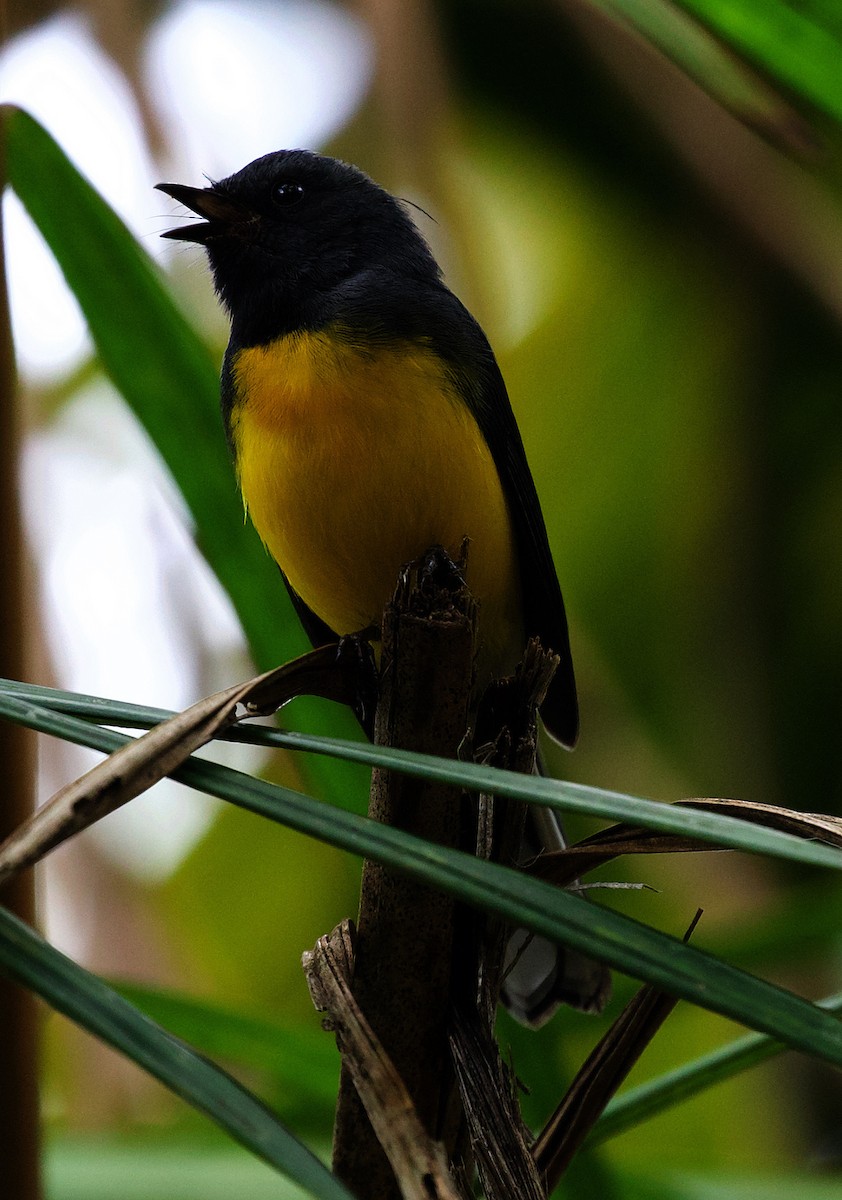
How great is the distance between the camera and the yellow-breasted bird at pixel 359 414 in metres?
2.35

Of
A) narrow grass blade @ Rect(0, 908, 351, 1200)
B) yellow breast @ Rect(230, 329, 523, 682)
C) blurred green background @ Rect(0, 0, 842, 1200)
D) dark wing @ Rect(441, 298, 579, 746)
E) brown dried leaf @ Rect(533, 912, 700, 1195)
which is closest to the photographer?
narrow grass blade @ Rect(0, 908, 351, 1200)

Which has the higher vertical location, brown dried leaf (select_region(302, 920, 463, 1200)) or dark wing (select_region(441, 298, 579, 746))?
dark wing (select_region(441, 298, 579, 746))

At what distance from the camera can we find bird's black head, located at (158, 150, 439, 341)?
8.64 ft

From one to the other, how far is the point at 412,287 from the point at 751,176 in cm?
172

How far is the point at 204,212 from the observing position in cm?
277

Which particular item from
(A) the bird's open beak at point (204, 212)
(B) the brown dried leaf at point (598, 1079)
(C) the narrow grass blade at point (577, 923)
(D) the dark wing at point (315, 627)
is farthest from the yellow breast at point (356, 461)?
(C) the narrow grass blade at point (577, 923)

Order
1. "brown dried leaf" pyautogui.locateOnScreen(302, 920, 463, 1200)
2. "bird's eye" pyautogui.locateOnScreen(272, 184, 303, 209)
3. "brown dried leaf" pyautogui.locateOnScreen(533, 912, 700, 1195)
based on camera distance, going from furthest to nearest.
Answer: "bird's eye" pyautogui.locateOnScreen(272, 184, 303, 209)
"brown dried leaf" pyautogui.locateOnScreen(533, 912, 700, 1195)
"brown dried leaf" pyautogui.locateOnScreen(302, 920, 463, 1200)

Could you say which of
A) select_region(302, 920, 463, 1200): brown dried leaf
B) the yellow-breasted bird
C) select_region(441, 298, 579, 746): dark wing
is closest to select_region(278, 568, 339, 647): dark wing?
the yellow-breasted bird

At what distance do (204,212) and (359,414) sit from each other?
785 mm

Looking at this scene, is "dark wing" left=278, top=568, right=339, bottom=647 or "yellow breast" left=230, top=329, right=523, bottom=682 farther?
"dark wing" left=278, top=568, right=339, bottom=647

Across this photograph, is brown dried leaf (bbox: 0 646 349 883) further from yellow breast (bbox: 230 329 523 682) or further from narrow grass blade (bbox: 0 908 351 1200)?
yellow breast (bbox: 230 329 523 682)

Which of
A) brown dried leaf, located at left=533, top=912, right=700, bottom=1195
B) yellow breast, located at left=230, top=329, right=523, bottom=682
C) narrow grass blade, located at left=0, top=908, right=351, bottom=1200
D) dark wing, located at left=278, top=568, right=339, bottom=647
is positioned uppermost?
yellow breast, located at left=230, top=329, right=523, bottom=682

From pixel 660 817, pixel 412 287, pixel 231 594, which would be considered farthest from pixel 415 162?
pixel 660 817

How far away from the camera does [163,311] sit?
1866 millimetres
